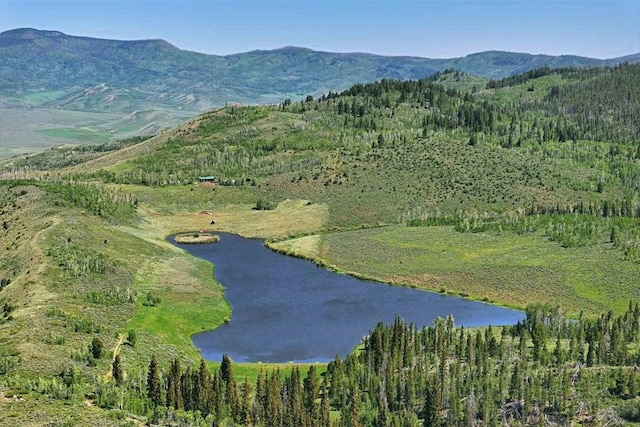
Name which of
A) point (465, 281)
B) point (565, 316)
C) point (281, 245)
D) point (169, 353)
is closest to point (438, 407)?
point (169, 353)

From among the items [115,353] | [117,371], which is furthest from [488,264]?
[117,371]

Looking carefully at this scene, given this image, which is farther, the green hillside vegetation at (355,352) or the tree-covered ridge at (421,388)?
the green hillside vegetation at (355,352)

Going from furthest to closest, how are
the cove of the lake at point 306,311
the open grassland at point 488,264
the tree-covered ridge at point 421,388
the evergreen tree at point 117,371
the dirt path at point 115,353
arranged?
the open grassland at point 488,264 < the cove of the lake at point 306,311 < the dirt path at point 115,353 < the evergreen tree at point 117,371 < the tree-covered ridge at point 421,388

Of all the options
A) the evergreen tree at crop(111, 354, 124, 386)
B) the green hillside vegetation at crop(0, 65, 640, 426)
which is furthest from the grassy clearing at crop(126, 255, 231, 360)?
the evergreen tree at crop(111, 354, 124, 386)

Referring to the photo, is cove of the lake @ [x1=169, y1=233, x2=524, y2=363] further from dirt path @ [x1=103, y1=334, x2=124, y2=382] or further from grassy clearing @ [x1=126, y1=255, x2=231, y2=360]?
dirt path @ [x1=103, y1=334, x2=124, y2=382]

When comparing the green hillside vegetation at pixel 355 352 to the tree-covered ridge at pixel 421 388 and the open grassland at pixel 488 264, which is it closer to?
the tree-covered ridge at pixel 421 388

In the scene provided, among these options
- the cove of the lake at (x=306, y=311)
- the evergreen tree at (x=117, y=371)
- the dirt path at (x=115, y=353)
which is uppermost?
the evergreen tree at (x=117, y=371)

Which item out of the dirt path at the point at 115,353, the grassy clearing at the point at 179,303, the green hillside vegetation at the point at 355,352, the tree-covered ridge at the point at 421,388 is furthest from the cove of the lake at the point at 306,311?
the dirt path at the point at 115,353
